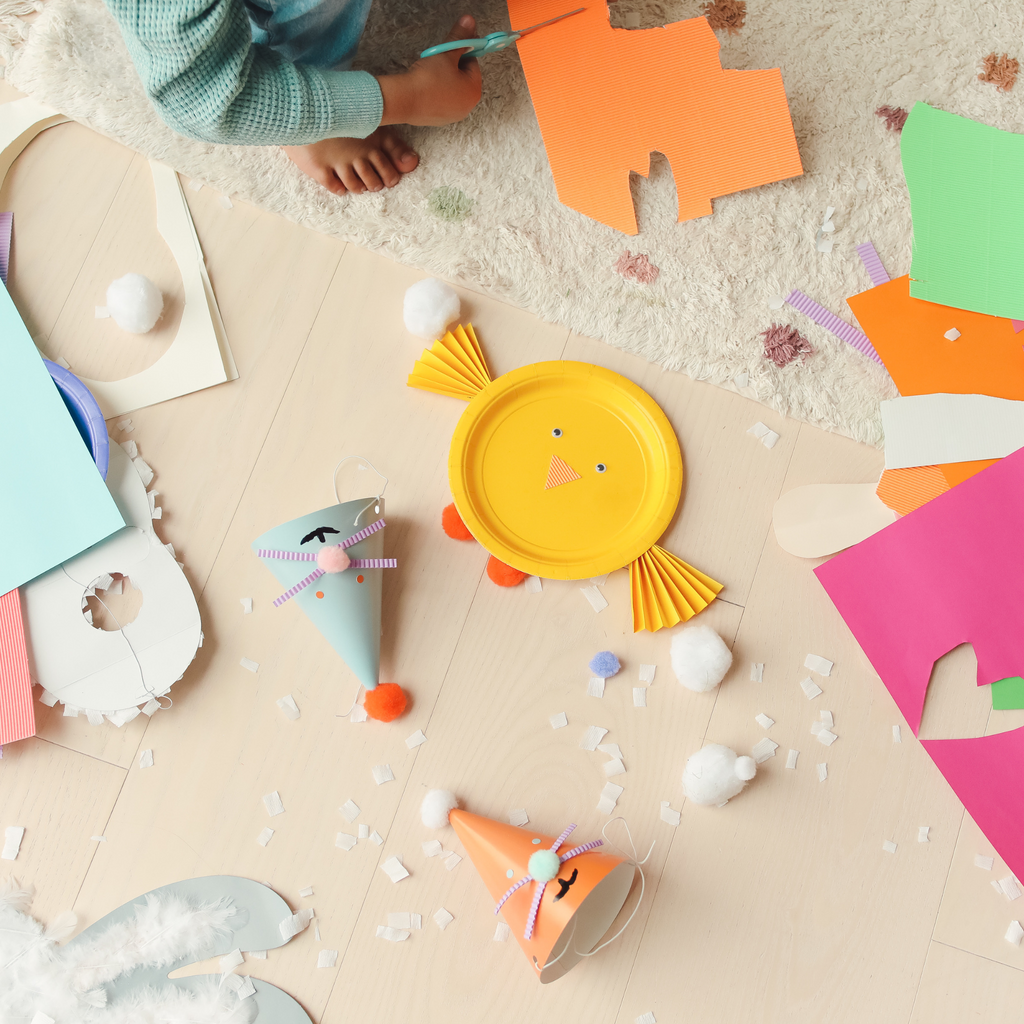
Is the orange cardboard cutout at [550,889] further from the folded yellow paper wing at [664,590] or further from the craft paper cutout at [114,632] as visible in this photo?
the craft paper cutout at [114,632]

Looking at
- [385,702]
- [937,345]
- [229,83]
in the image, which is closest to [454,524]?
[385,702]

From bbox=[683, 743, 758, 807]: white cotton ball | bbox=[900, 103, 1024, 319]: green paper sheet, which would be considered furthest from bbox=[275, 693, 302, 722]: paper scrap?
bbox=[900, 103, 1024, 319]: green paper sheet

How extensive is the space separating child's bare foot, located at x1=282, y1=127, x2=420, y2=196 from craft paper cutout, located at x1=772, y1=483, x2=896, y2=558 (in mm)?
539

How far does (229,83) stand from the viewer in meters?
0.66

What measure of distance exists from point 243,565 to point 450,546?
8.4 inches

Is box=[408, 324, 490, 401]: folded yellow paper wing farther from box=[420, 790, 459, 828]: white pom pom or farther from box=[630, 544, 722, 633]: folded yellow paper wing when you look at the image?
box=[420, 790, 459, 828]: white pom pom

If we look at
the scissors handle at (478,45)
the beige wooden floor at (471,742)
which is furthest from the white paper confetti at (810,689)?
the scissors handle at (478,45)

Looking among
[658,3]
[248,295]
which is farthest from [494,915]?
[658,3]

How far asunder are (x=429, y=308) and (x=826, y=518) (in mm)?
464

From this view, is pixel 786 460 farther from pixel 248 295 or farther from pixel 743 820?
pixel 248 295

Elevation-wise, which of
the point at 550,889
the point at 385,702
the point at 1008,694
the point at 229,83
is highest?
the point at 229,83

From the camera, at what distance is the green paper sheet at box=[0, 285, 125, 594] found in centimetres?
81

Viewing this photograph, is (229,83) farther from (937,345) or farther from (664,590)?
(937,345)

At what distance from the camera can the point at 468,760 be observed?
82 cm
